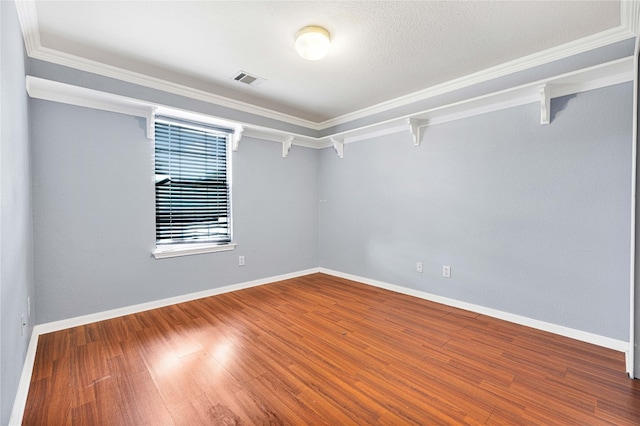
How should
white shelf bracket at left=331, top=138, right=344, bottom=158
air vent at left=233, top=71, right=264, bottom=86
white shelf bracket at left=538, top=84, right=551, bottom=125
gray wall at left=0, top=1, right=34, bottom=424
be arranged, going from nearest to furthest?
gray wall at left=0, top=1, right=34, bottom=424 < white shelf bracket at left=538, top=84, right=551, bottom=125 < air vent at left=233, top=71, right=264, bottom=86 < white shelf bracket at left=331, top=138, right=344, bottom=158

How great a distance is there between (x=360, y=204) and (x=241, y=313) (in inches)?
87.0

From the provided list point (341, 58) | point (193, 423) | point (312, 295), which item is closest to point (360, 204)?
point (312, 295)

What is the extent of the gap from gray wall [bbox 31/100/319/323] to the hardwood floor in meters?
0.35

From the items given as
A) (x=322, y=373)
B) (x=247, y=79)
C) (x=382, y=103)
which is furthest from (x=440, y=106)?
(x=322, y=373)

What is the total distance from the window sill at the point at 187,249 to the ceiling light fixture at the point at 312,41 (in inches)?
97.5

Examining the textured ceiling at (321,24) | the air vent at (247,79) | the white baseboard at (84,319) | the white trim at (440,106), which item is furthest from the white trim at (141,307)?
the air vent at (247,79)

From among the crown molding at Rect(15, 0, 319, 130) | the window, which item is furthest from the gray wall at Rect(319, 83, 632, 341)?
the window

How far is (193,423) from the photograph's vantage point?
1458mm

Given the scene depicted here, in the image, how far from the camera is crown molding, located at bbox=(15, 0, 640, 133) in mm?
1929

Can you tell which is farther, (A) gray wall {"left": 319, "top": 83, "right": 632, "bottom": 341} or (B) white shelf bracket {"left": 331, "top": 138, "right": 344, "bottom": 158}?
(B) white shelf bracket {"left": 331, "top": 138, "right": 344, "bottom": 158}

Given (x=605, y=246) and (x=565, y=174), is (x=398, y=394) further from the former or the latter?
(x=565, y=174)

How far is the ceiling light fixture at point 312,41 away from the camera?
2.08m

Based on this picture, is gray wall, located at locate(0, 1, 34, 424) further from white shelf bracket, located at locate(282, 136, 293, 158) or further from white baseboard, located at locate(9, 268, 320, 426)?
white shelf bracket, located at locate(282, 136, 293, 158)

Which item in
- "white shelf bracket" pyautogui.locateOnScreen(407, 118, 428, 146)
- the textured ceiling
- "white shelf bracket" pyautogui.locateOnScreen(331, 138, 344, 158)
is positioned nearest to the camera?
the textured ceiling
